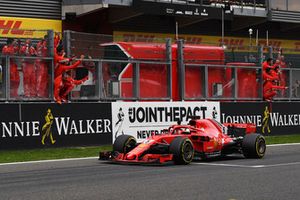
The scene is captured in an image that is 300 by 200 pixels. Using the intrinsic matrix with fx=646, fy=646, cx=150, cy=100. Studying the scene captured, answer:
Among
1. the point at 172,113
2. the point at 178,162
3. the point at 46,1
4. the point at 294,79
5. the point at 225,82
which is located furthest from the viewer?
the point at 46,1

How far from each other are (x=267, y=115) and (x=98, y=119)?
746cm

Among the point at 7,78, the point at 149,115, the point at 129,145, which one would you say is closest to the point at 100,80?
the point at 149,115

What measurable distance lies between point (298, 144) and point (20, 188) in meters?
12.4

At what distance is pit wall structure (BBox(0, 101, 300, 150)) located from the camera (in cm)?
1705

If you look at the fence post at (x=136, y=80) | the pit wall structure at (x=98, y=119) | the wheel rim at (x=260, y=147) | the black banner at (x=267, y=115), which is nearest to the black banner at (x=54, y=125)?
the pit wall structure at (x=98, y=119)

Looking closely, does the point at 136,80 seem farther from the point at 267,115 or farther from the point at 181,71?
the point at 267,115

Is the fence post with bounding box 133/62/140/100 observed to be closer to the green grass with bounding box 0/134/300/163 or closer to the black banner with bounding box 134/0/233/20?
the green grass with bounding box 0/134/300/163

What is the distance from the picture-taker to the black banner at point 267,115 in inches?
877

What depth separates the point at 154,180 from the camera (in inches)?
444

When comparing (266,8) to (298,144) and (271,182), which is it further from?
(271,182)

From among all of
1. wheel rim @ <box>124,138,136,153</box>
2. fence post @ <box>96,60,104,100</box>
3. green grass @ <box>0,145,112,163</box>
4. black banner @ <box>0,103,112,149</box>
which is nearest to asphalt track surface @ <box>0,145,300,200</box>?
wheel rim @ <box>124,138,136,153</box>

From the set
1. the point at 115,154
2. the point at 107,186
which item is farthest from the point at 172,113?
the point at 107,186

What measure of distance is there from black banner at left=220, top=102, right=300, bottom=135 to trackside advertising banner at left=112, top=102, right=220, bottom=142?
92 cm

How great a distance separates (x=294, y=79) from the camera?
25.1 meters
